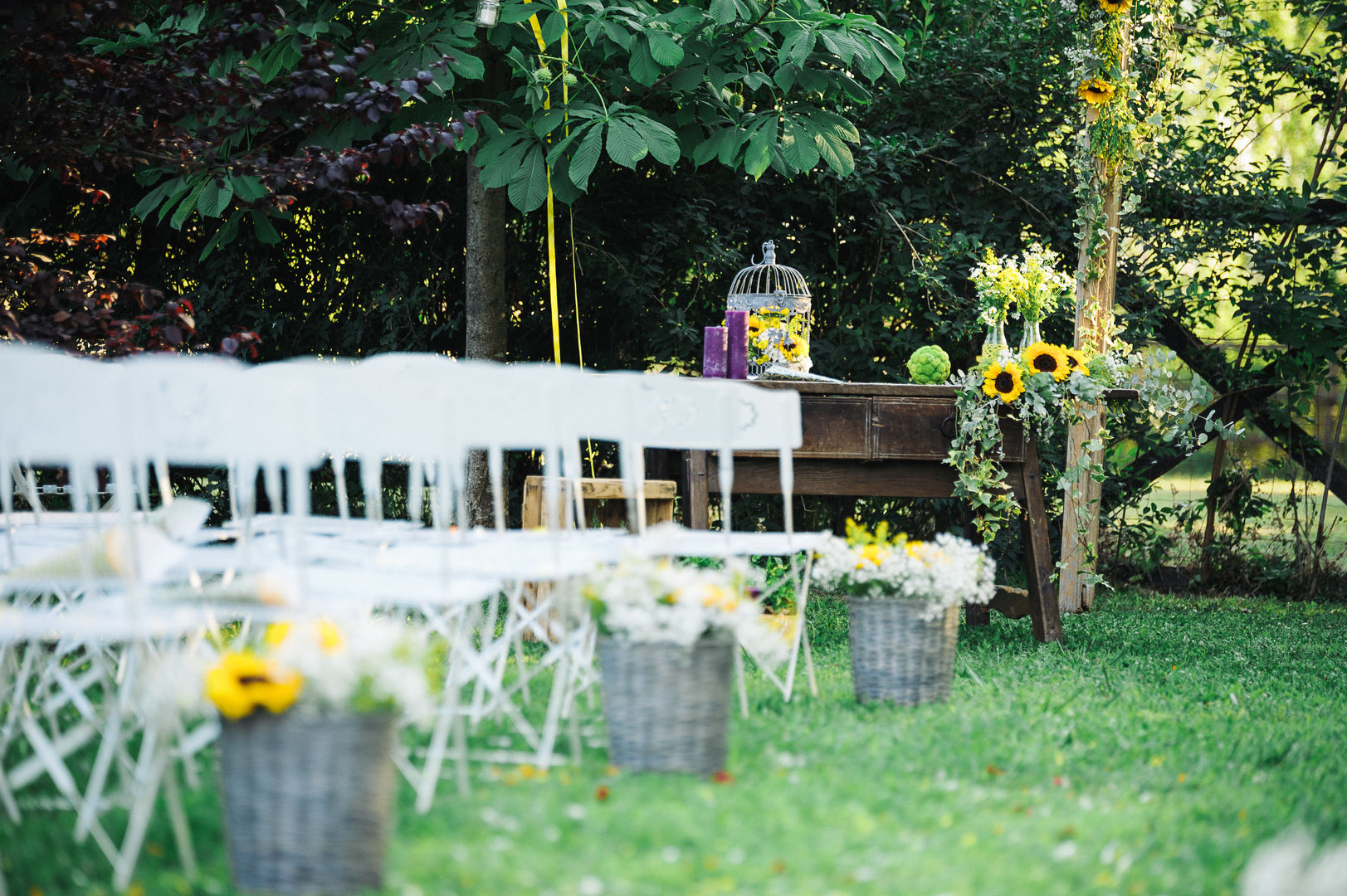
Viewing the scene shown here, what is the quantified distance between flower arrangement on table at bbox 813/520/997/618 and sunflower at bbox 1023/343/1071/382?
1.34 m

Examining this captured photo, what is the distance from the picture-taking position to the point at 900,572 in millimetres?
3369

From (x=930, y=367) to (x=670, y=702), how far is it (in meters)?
2.68

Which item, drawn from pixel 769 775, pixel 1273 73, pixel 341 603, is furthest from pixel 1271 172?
pixel 341 603

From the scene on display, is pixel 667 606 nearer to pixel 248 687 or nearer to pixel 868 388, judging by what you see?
pixel 248 687

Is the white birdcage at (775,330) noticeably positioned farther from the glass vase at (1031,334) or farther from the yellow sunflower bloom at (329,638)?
the yellow sunflower bloom at (329,638)

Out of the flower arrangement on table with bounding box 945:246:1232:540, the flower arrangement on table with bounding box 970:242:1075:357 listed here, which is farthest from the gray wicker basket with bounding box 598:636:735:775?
the flower arrangement on table with bounding box 970:242:1075:357

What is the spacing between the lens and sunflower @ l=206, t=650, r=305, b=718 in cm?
184

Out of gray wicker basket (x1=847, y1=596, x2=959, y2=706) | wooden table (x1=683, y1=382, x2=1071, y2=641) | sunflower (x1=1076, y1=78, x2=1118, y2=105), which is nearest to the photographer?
gray wicker basket (x1=847, y1=596, x2=959, y2=706)

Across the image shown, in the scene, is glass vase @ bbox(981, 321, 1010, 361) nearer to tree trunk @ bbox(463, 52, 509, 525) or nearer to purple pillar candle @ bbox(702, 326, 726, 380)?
purple pillar candle @ bbox(702, 326, 726, 380)

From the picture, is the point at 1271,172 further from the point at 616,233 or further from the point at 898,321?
the point at 616,233

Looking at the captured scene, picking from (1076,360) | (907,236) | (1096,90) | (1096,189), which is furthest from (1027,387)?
(907,236)

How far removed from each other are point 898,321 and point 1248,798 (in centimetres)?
439

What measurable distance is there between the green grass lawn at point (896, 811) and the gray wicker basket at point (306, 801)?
92 mm

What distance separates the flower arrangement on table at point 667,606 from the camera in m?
2.46
